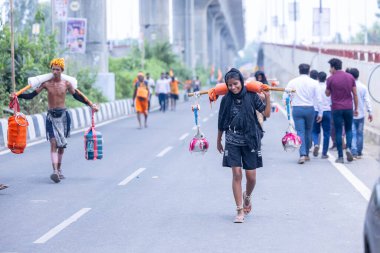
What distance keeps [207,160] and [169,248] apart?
909 centimetres

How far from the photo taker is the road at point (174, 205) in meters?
9.08

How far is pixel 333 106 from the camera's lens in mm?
16719

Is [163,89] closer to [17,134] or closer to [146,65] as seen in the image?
[146,65]

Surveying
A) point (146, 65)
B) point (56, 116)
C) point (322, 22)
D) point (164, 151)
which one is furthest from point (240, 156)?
point (146, 65)

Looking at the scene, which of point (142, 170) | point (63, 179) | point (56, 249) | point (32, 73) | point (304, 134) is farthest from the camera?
point (32, 73)

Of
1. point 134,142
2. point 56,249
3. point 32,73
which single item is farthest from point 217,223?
point 32,73

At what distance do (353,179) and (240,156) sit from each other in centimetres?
449

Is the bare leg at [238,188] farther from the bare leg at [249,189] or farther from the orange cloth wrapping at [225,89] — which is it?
the orange cloth wrapping at [225,89]

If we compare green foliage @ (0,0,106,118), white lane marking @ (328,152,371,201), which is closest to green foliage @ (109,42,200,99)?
green foliage @ (0,0,106,118)

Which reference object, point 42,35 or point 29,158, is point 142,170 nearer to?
point 29,158

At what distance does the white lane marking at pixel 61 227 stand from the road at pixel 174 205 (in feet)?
0.07

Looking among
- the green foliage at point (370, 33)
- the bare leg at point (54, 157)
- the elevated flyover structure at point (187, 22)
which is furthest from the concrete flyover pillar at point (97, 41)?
the green foliage at point (370, 33)

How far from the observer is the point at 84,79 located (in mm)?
34469

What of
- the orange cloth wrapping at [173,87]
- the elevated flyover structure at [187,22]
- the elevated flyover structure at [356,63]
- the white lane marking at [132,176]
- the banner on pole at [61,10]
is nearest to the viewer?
the white lane marking at [132,176]
